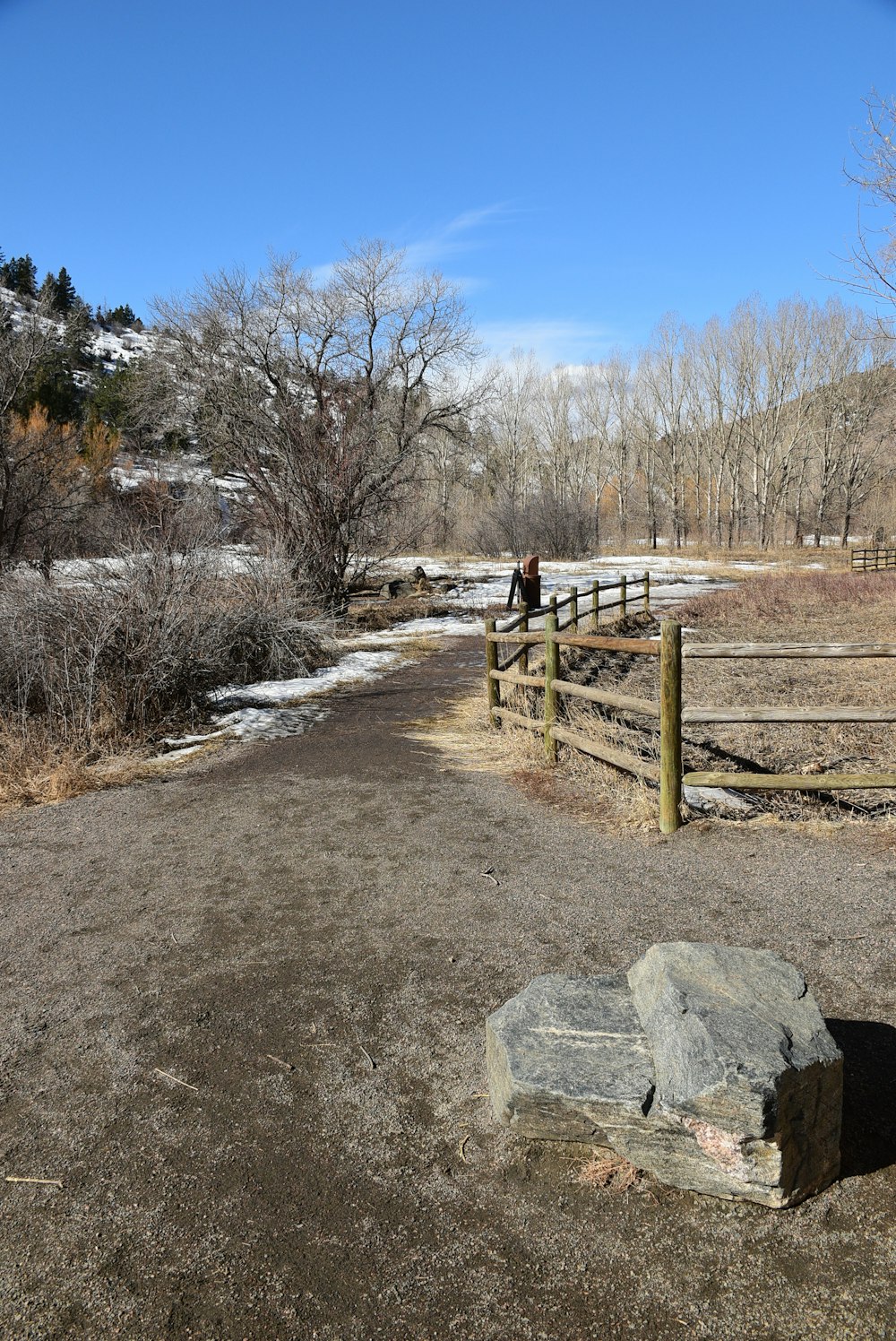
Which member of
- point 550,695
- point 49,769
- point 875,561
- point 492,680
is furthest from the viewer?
point 875,561

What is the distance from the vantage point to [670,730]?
5.40 m

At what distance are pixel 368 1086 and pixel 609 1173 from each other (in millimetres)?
954

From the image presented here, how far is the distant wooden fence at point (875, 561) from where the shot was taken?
110 feet

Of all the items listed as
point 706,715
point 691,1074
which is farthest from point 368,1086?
point 706,715

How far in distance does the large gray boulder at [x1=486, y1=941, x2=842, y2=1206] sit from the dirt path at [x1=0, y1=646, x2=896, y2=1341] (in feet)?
0.42

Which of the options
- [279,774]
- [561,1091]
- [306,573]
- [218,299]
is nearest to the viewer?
[561,1091]

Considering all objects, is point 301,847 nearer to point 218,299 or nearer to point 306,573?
point 306,573

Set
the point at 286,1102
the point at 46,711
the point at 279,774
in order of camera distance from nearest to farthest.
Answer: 1. the point at 286,1102
2. the point at 279,774
3. the point at 46,711

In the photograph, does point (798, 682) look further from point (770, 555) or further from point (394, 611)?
point (770, 555)

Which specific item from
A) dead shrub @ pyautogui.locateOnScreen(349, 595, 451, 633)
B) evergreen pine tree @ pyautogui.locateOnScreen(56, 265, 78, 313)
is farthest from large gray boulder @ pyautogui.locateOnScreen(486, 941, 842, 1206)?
evergreen pine tree @ pyautogui.locateOnScreen(56, 265, 78, 313)

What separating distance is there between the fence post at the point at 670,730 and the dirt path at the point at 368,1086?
0.77 ft

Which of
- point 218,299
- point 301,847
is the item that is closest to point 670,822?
point 301,847

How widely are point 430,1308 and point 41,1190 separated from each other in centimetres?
131

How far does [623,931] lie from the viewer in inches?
164
